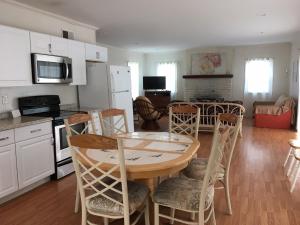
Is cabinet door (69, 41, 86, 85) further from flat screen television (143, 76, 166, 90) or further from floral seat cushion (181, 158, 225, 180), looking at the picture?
flat screen television (143, 76, 166, 90)

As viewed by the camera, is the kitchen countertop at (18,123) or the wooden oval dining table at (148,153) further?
the kitchen countertop at (18,123)

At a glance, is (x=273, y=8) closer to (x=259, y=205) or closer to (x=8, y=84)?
(x=259, y=205)

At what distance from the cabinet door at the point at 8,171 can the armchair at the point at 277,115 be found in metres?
5.96

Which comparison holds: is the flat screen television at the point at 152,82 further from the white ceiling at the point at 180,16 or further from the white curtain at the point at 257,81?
the white ceiling at the point at 180,16

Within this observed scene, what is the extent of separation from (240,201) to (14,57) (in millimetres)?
3156

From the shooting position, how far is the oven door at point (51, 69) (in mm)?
3363

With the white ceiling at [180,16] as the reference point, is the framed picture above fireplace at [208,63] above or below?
below

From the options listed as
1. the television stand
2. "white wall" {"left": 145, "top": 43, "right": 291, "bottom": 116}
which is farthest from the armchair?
the television stand

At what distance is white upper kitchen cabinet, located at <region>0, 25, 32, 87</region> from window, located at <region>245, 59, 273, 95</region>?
713 centimetres

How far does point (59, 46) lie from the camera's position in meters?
3.77

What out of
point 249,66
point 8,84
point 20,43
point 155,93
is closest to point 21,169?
point 8,84

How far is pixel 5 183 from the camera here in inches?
106

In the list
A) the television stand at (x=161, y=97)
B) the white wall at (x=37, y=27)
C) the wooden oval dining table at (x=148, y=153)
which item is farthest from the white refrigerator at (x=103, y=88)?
the television stand at (x=161, y=97)

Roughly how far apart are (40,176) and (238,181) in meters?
2.54
